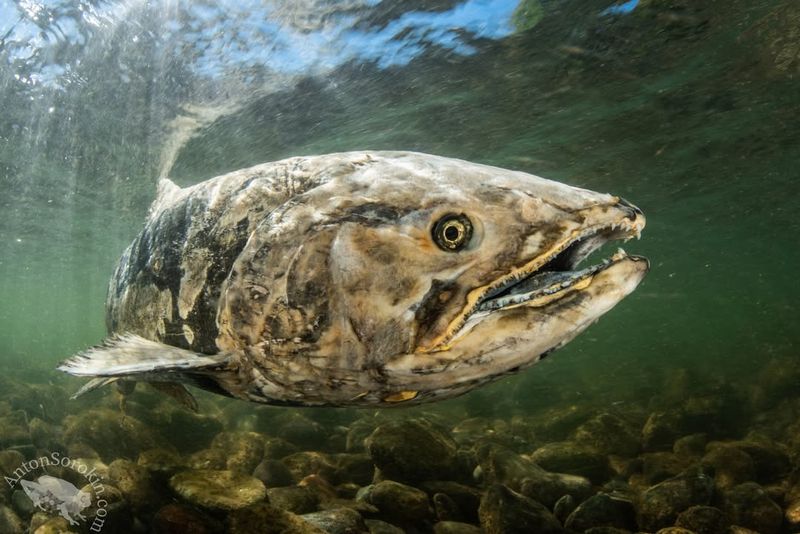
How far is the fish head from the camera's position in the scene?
78.5 inches

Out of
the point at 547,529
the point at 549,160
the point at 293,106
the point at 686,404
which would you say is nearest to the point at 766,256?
the point at 549,160

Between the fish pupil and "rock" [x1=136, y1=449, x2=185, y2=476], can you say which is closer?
the fish pupil

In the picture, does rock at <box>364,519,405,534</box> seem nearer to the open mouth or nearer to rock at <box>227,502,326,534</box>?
rock at <box>227,502,326,534</box>

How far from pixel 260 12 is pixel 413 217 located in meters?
9.09

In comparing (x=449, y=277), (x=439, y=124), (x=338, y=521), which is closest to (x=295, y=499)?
(x=338, y=521)

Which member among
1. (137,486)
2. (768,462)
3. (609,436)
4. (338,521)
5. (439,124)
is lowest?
(609,436)

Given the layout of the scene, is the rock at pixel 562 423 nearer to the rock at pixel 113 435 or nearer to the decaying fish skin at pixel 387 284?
the rock at pixel 113 435

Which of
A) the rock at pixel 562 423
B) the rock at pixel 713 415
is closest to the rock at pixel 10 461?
the rock at pixel 562 423

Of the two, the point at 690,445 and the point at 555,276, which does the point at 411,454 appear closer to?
the point at 555,276

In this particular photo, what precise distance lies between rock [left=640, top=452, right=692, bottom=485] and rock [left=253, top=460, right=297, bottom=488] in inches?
214

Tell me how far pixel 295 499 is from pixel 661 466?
228 inches

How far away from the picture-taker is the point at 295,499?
4.94m

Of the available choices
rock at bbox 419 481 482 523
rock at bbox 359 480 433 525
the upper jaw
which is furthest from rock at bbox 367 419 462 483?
the upper jaw

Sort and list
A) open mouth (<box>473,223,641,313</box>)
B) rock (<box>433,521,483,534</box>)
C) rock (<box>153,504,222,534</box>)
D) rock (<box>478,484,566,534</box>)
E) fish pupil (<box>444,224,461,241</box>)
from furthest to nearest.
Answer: rock (<box>478,484,566,534</box>) < rock (<box>433,521,483,534</box>) < rock (<box>153,504,222,534</box>) < fish pupil (<box>444,224,461,241</box>) < open mouth (<box>473,223,641,313</box>)
